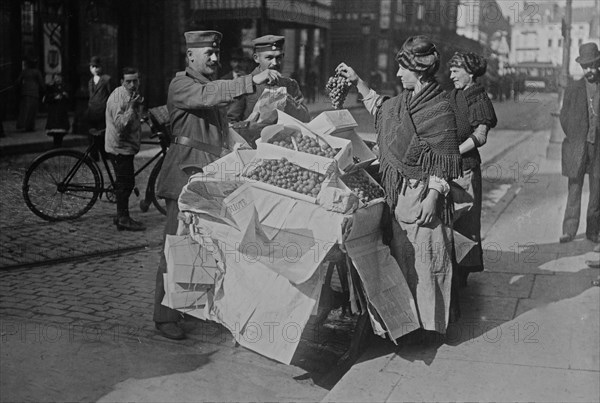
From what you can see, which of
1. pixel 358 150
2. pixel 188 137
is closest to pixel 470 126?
pixel 358 150

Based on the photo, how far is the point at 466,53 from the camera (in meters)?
5.97

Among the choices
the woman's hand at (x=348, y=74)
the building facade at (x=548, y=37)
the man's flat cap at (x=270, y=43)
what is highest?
the building facade at (x=548, y=37)

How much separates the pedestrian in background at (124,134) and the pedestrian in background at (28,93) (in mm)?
8927

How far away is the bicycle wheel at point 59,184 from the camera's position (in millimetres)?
8539

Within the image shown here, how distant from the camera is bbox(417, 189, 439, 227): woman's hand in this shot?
4.53m

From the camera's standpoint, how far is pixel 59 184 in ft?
28.2

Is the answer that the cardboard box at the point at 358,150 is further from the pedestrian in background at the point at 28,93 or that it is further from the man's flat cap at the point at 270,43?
the pedestrian in background at the point at 28,93

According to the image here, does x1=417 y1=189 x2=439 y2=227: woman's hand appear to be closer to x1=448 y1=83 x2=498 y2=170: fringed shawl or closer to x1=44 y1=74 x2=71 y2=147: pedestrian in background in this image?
x1=448 y1=83 x2=498 y2=170: fringed shawl

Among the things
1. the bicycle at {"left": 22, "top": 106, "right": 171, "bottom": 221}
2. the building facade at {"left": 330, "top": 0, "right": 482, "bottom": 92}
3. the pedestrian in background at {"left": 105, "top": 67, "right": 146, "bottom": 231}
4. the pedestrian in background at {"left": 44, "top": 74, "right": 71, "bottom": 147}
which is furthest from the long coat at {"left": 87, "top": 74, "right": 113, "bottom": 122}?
the building facade at {"left": 330, "top": 0, "right": 482, "bottom": 92}

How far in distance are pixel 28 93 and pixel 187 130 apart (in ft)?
41.5

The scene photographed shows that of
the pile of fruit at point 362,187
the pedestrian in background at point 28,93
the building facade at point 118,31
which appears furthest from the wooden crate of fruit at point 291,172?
the building facade at point 118,31

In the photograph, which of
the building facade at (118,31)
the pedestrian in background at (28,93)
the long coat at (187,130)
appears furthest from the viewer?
the building facade at (118,31)

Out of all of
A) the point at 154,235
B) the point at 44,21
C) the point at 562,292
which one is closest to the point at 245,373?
the point at 562,292

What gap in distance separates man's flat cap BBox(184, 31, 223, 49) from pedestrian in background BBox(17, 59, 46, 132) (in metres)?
12.5
